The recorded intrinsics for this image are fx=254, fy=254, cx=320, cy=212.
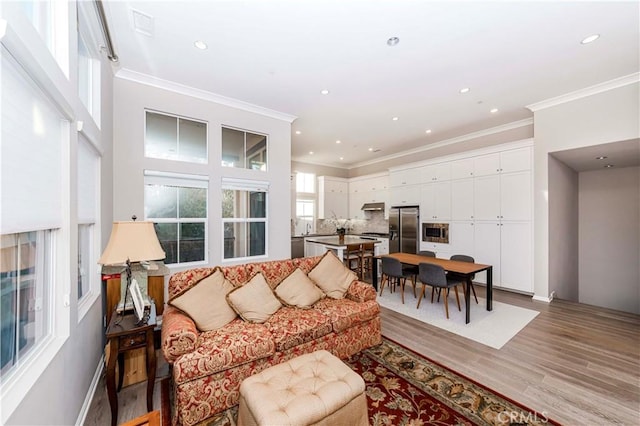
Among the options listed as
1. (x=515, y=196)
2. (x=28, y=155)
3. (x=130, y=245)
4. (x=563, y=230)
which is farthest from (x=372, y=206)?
(x=28, y=155)

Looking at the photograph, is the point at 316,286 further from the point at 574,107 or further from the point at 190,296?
the point at 574,107

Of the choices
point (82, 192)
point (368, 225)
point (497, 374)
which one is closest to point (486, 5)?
point (497, 374)

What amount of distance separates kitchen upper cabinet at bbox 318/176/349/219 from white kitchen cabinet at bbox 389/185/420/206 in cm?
194

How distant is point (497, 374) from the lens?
229 cm

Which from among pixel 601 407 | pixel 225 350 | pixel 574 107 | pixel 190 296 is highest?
pixel 574 107

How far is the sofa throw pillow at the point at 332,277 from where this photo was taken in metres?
3.01

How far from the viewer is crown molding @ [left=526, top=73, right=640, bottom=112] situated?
10.9 ft

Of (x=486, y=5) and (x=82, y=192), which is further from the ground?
(x=486, y=5)

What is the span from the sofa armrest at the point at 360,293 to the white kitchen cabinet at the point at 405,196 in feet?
13.0

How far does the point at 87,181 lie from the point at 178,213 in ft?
4.87

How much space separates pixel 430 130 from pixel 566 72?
90.8 inches

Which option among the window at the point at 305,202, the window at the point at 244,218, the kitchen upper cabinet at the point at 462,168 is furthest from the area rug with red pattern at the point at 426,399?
the window at the point at 305,202

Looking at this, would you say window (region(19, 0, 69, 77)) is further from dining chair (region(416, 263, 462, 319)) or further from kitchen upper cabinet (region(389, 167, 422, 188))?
kitchen upper cabinet (region(389, 167, 422, 188))

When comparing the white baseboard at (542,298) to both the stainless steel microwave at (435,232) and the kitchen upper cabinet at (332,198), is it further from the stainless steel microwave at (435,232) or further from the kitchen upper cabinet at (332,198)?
the kitchen upper cabinet at (332,198)
